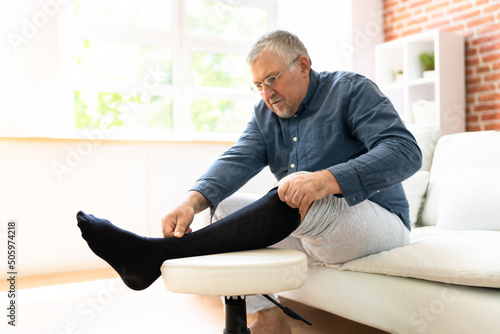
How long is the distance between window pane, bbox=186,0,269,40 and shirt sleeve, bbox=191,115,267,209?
2.56 meters

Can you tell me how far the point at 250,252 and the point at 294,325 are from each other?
0.78m

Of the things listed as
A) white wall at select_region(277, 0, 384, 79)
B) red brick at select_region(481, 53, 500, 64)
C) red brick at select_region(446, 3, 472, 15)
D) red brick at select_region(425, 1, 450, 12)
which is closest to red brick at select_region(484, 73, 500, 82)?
red brick at select_region(481, 53, 500, 64)

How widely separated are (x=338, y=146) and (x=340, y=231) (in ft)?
1.09

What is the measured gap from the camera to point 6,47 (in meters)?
3.00

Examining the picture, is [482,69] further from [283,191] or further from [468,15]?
[283,191]

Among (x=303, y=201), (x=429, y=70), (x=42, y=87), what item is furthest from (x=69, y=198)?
(x=429, y=70)

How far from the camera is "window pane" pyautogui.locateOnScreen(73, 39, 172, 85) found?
11.8 ft

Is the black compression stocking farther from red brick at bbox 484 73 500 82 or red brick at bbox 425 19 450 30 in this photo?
red brick at bbox 425 19 450 30

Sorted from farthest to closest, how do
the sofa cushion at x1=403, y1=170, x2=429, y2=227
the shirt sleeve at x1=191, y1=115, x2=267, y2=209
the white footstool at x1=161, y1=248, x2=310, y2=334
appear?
the sofa cushion at x1=403, y1=170, x2=429, y2=227
the shirt sleeve at x1=191, y1=115, x2=267, y2=209
the white footstool at x1=161, y1=248, x2=310, y2=334

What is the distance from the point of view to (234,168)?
157cm

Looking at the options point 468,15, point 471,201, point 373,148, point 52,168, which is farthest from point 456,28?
point 52,168

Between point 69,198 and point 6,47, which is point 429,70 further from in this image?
point 6,47

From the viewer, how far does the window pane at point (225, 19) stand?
159 inches

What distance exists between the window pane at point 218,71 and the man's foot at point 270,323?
2802mm
